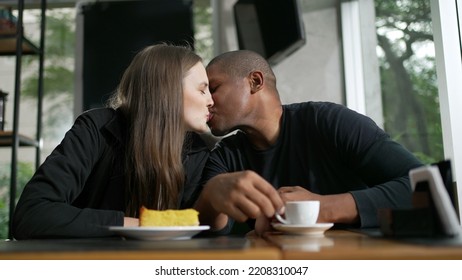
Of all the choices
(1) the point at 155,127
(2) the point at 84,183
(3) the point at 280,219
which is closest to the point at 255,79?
(1) the point at 155,127

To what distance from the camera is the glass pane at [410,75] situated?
6.56 ft

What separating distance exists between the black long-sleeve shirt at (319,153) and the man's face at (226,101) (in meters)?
0.09

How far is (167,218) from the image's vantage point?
2.38 feet

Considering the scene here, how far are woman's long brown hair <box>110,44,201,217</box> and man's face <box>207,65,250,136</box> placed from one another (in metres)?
0.23

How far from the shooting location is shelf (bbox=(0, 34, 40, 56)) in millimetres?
2580

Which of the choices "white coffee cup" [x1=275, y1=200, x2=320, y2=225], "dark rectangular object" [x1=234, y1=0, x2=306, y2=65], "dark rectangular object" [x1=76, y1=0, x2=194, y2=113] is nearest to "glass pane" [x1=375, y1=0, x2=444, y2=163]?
"dark rectangular object" [x1=234, y1=0, x2=306, y2=65]

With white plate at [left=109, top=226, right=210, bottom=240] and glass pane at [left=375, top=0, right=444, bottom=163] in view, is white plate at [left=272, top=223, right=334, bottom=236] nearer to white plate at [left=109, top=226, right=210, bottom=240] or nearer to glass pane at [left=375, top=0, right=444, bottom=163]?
white plate at [left=109, top=226, right=210, bottom=240]

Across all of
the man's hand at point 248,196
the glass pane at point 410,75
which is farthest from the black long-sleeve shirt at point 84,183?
the glass pane at point 410,75

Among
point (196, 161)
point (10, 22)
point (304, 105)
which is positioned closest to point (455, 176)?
point (304, 105)

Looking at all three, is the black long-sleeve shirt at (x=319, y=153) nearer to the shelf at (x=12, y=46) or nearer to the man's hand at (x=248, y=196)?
the man's hand at (x=248, y=196)

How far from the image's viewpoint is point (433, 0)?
1.77 metres
